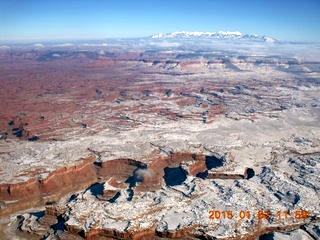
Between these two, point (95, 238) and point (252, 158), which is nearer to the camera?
point (95, 238)

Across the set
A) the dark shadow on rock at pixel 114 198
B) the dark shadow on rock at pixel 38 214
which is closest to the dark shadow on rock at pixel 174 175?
the dark shadow on rock at pixel 114 198

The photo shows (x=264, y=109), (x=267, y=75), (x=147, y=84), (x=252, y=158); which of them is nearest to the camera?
(x=252, y=158)

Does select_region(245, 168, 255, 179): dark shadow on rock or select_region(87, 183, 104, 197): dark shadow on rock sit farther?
select_region(245, 168, 255, 179): dark shadow on rock

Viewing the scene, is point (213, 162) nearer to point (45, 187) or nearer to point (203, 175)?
point (203, 175)

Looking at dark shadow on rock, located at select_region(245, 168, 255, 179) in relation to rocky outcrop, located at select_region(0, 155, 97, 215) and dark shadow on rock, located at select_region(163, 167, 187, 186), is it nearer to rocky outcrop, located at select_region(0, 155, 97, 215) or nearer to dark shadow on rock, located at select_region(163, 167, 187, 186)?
dark shadow on rock, located at select_region(163, 167, 187, 186)

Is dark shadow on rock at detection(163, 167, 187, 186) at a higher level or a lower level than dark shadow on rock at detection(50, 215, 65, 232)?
lower

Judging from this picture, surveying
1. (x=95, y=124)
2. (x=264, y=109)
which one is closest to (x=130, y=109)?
(x=95, y=124)

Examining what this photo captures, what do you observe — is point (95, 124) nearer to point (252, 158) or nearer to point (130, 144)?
point (130, 144)

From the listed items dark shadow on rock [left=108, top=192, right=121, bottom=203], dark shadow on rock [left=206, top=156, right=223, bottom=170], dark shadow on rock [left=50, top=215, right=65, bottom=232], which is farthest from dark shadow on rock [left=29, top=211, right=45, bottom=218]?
dark shadow on rock [left=206, top=156, right=223, bottom=170]
